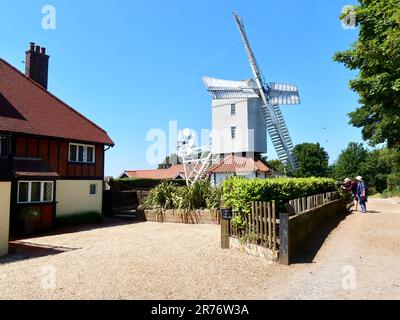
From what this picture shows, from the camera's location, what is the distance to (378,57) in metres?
10.3

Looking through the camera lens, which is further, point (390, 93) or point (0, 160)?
point (0, 160)

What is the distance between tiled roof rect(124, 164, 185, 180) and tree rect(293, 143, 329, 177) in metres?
20.3

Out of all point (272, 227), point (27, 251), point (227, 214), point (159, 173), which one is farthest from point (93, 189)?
point (159, 173)

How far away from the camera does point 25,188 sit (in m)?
14.9

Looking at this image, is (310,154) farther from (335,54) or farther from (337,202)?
(335,54)

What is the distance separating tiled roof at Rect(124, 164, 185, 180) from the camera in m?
52.9

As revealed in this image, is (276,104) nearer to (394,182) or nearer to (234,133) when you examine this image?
(234,133)

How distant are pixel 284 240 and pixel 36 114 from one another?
1504 centimetres

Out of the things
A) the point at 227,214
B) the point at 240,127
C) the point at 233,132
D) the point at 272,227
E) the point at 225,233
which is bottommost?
the point at 225,233

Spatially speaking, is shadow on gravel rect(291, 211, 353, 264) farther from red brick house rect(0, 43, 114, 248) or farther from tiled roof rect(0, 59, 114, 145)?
tiled roof rect(0, 59, 114, 145)

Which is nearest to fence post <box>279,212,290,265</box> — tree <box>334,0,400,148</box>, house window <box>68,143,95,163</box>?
tree <box>334,0,400,148</box>

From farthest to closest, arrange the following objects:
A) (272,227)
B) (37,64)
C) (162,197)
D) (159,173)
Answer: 1. (159,173)
2. (37,64)
3. (162,197)
4. (272,227)

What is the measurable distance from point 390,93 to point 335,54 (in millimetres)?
2902
